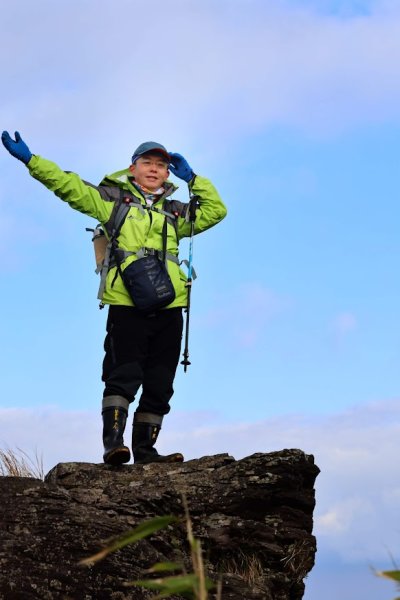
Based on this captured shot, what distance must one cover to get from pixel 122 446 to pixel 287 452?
5.56ft

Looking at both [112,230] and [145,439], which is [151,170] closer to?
[112,230]

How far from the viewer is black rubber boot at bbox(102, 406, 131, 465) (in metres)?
8.91

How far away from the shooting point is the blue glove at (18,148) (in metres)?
9.11

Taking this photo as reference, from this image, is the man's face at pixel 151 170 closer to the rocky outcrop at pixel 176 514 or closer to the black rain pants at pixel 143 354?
the black rain pants at pixel 143 354

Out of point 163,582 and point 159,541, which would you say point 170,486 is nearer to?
point 159,541

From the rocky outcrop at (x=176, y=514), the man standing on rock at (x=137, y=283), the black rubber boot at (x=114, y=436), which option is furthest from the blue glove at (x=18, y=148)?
the rocky outcrop at (x=176, y=514)

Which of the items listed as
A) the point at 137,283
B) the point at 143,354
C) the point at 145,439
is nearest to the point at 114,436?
the point at 145,439

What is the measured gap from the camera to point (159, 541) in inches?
306

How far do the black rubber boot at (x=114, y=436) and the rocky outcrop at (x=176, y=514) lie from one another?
0.13m

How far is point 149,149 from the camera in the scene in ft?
32.2

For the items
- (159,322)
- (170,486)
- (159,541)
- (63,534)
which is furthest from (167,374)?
(63,534)

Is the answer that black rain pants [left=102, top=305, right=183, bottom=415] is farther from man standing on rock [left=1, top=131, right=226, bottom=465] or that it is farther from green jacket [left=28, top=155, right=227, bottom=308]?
green jacket [left=28, top=155, right=227, bottom=308]

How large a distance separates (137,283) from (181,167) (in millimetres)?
1833

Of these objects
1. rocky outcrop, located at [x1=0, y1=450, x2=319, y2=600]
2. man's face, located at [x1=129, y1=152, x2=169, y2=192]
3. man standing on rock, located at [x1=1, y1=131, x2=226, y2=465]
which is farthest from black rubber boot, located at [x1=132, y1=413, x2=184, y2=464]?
man's face, located at [x1=129, y1=152, x2=169, y2=192]
